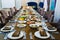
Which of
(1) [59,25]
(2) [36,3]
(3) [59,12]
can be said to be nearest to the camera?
(1) [59,25]

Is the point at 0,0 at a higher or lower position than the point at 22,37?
higher

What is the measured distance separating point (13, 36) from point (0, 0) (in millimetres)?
8452

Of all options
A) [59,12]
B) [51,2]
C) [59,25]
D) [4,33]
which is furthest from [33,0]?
[4,33]

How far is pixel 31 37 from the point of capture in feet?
5.53

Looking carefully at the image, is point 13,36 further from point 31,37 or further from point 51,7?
point 51,7

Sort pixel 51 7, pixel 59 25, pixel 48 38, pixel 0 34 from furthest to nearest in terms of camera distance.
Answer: pixel 51 7
pixel 59 25
pixel 0 34
pixel 48 38

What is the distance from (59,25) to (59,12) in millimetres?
1089

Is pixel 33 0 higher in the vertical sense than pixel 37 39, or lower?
higher

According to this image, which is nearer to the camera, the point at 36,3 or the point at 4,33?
the point at 4,33

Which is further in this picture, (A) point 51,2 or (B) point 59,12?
(A) point 51,2

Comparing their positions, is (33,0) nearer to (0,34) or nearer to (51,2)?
(51,2)

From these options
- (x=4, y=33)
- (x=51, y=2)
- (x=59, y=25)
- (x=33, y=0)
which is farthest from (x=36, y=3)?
(x=4, y=33)

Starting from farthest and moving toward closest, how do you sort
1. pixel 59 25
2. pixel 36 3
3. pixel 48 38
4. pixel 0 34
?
1. pixel 36 3
2. pixel 59 25
3. pixel 0 34
4. pixel 48 38

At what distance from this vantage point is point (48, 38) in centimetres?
161
